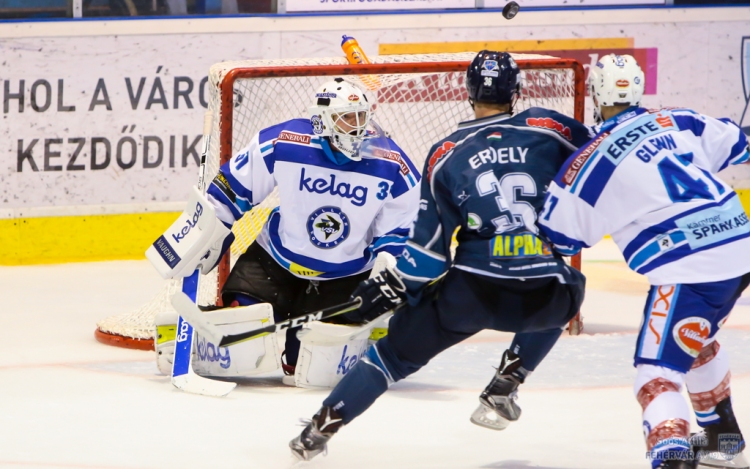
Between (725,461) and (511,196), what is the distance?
0.83 m

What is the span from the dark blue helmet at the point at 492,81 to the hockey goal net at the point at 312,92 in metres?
1.59

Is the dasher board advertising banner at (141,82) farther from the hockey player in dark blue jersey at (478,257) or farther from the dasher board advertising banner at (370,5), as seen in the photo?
the hockey player in dark blue jersey at (478,257)

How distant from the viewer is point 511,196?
285 centimetres

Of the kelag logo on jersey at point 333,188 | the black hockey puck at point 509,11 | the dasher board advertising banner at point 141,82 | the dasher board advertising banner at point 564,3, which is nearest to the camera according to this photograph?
the kelag logo on jersey at point 333,188

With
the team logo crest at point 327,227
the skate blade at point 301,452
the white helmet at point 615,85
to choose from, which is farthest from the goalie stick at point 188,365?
the white helmet at point 615,85

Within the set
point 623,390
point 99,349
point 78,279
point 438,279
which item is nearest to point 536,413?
point 623,390

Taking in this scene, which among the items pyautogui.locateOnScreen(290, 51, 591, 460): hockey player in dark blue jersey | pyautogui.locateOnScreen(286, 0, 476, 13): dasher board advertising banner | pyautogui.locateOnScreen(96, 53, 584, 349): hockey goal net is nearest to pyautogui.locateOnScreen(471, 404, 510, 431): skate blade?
pyautogui.locateOnScreen(290, 51, 591, 460): hockey player in dark blue jersey

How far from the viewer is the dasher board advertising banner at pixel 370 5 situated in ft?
20.5

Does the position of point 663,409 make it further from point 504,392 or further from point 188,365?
point 188,365

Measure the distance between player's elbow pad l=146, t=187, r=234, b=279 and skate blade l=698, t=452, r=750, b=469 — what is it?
1634 mm

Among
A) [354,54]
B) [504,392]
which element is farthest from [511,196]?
[354,54]

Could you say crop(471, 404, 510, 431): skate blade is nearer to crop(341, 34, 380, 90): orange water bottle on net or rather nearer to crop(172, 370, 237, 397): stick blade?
crop(172, 370, 237, 397): stick blade

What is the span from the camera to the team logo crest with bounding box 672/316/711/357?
2.62m

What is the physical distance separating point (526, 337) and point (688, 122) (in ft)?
2.51
